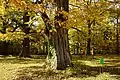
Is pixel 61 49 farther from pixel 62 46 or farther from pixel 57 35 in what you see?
pixel 57 35

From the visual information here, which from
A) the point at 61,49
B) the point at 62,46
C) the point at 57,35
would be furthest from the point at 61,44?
the point at 57,35

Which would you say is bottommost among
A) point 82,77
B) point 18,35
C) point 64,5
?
point 82,77

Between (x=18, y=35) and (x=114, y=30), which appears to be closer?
(x=18, y=35)

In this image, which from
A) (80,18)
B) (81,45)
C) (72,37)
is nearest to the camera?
(80,18)

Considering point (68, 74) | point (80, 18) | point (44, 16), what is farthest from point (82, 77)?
point (44, 16)

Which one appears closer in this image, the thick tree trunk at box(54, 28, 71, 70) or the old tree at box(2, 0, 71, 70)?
the old tree at box(2, 0, 71, 70)

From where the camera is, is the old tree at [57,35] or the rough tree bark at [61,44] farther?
the rough tree bark at [61,44]

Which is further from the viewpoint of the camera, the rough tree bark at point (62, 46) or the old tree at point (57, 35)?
the rough tree bark at point (62, 46)

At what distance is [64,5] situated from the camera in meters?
14.4

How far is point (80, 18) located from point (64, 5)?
1.44 meters

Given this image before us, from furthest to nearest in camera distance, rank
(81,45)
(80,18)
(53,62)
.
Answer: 1. (81,45)
2. (53,62)
3. (80,18)

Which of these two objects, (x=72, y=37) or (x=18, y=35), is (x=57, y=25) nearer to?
(x=18, y=35)

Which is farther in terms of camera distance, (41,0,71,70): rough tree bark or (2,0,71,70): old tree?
(41,0,71,70): rough tree bark

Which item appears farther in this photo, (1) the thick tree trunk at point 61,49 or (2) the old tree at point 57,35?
(1) the thick tree trunk at point 61,49
